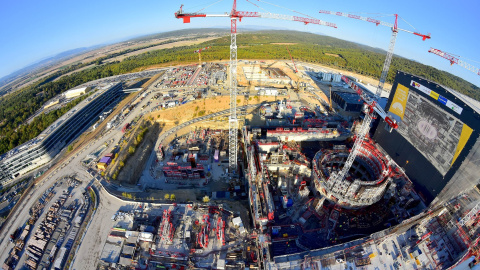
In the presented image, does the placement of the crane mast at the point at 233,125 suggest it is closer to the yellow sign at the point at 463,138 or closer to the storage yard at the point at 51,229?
the storage yard at the point at 51,229

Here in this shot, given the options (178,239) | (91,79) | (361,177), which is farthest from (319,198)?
(91,79)

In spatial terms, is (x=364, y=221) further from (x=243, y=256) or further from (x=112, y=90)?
(x=112, y=90)

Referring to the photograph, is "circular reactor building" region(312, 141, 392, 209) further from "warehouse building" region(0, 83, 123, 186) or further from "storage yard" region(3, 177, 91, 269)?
"warehouse building" region(0, 83, 123, 186)

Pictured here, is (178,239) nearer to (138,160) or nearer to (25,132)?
(138,160)

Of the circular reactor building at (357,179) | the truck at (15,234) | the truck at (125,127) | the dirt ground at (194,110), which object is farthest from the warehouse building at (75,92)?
the circular reactor building at (357,179)

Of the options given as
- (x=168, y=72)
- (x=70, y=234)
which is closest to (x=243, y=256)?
(x=70, y=234)
